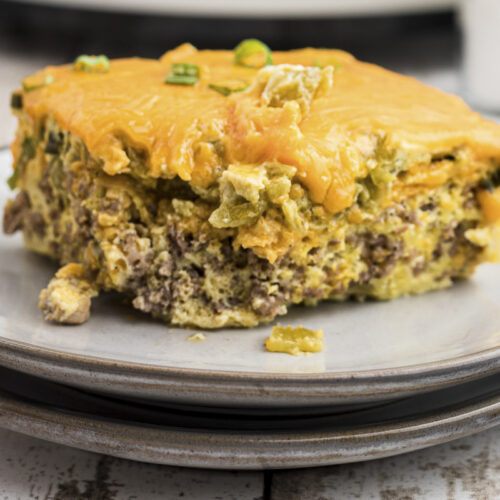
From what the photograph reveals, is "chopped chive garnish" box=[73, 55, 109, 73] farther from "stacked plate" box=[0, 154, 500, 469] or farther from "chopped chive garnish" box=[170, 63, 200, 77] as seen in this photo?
"stacked plate" box=[0, 154, 500, 469]

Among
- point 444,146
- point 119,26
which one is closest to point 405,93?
point 444,146

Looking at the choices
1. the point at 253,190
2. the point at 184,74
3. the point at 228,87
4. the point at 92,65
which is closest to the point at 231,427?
the point at 253,190

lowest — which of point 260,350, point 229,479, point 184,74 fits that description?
point 229,479

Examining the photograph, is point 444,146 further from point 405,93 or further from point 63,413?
point 63,413

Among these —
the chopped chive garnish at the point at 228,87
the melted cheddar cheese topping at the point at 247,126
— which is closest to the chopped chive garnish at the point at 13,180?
the melted cheddar cheese topping at the point at 247,126

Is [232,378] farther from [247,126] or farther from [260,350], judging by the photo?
[247,126]

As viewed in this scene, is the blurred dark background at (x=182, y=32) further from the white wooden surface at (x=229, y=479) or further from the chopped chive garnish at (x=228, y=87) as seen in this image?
the white wooden surface at (x=229, y=479)
